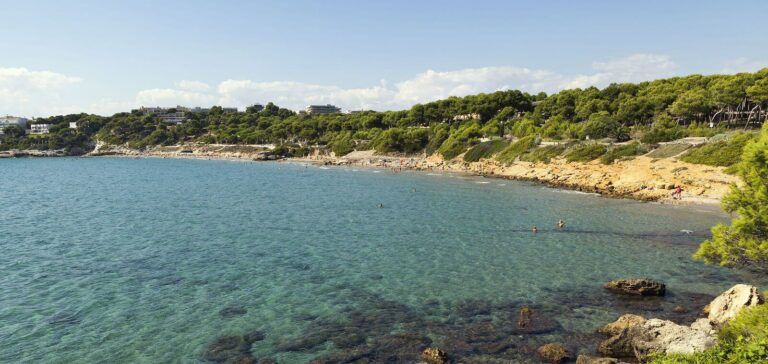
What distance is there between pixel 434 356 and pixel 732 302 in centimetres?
1380

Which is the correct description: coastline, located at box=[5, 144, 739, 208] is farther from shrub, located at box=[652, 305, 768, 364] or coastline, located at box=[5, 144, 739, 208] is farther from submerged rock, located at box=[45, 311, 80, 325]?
submerged rock, located at box=[45, 311, 80, 325]

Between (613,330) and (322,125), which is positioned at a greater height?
(322,125)

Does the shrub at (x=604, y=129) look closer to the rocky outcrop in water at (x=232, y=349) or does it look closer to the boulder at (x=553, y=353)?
the boulder at (x=553, y=353)

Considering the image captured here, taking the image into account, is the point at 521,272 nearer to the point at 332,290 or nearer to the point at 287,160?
the point at 332,290

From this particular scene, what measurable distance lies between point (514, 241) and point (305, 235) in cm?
1832

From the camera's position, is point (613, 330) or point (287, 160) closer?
point (613, 330)

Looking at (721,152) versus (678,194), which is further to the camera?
(721,152)

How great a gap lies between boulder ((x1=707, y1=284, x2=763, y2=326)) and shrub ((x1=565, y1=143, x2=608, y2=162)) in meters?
63.2

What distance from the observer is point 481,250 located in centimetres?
3422

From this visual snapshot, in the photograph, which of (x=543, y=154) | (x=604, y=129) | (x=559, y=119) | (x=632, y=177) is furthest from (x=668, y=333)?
(x=559, y=119)

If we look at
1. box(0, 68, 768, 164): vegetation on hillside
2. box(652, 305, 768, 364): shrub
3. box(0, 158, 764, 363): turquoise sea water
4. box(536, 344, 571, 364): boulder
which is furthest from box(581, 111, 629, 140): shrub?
box(652, 305, 768, 364): shrub

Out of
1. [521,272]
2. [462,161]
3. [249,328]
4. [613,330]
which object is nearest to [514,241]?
[521,272]

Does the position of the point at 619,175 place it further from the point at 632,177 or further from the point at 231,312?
the point at 231,312

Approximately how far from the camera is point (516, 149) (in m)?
98.2
